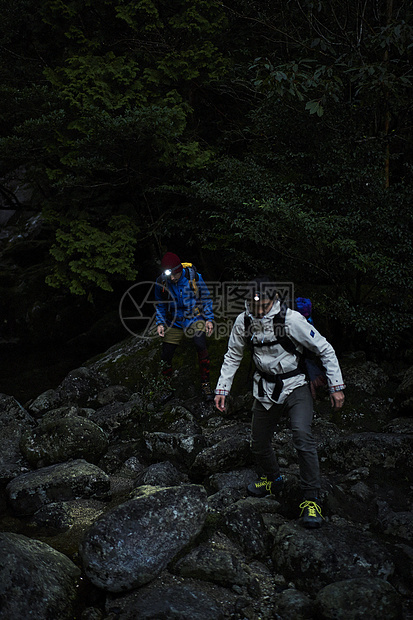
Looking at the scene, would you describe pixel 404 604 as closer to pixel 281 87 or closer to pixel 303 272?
pixel 303 272

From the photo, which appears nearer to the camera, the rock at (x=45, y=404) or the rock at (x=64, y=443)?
the rock at (x=64, y=443)

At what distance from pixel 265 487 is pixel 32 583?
7.91ft

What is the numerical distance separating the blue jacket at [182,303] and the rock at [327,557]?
391cm

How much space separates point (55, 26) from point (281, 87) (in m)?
7.29

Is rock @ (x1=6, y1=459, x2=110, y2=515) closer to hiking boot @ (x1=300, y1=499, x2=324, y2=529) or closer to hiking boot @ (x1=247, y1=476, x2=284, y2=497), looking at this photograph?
hiking boot @ (x1=247, y1=476, x2=284, y2=497)

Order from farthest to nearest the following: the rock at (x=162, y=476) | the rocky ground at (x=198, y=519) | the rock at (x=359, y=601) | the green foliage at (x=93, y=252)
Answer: the green foliage at (x=93, y=252) < the rock at (x=162, y=476) < the rocky ground at (x=198, y=519) < the rock at (x=359, y=601)

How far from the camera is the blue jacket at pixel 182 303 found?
7.21 metres

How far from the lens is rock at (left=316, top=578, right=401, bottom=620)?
299 centimetres

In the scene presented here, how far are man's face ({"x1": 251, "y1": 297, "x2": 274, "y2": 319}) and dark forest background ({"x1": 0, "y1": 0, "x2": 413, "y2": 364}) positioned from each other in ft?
9.46

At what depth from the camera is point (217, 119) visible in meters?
11.5

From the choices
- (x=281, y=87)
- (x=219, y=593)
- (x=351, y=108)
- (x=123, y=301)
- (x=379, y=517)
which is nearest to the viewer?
(x=219, y=593)

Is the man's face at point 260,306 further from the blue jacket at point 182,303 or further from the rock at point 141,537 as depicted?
the blue jacket at point 182,303

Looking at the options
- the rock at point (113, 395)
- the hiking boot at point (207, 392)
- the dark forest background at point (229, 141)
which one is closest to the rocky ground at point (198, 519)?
the hiking boot at point (207, 392)

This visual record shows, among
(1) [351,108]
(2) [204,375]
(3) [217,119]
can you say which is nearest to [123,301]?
A: (3) [217,119]
